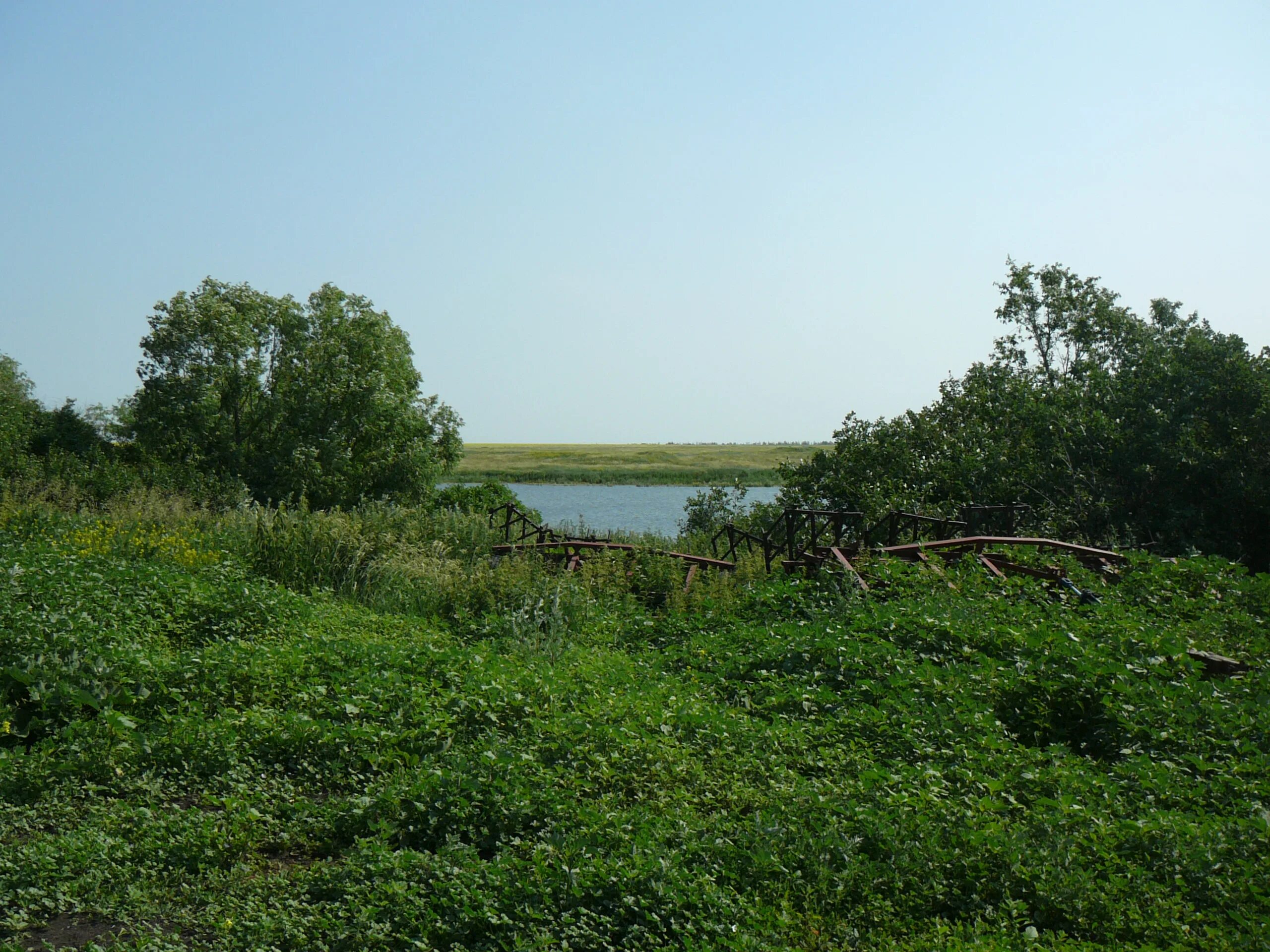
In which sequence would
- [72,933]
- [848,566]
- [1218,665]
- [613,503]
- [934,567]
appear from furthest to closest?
[613,503]
[848,566]
[934,567]
[1218,665]
[72,933]

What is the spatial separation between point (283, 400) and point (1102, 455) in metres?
22.0

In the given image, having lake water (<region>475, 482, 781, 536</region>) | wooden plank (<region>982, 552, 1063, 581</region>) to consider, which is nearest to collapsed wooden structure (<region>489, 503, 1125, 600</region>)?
wooden plank (<region>982, 552, 1063, 581</region>)

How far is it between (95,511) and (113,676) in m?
9.06

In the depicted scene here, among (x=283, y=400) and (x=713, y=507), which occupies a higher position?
(x=283, y=400)

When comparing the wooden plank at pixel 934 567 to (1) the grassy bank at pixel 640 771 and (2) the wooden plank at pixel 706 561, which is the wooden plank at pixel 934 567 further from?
(2) the wooden plank at pixel 706 561

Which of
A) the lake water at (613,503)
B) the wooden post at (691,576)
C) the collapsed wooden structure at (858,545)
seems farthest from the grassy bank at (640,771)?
the lake water at (613,503)

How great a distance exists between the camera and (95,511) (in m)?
13.7

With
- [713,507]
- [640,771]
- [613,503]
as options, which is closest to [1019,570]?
[640,771]

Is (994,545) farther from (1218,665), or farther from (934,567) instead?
(1218,665)

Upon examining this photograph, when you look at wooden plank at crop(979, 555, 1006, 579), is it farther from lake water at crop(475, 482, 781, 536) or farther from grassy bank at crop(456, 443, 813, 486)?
grassy bank at crop(456, 443, 813, 486)

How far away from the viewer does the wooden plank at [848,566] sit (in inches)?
345

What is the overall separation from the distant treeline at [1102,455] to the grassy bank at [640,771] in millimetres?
5454

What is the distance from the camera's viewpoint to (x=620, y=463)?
262 feet

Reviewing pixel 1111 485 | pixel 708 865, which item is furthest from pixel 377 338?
pixel 708 865
